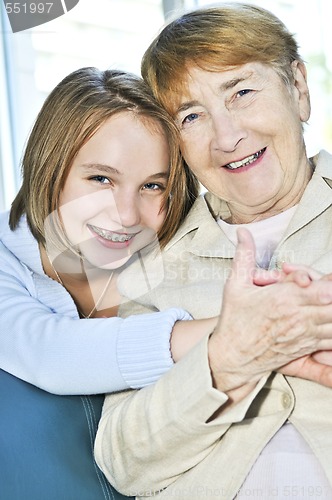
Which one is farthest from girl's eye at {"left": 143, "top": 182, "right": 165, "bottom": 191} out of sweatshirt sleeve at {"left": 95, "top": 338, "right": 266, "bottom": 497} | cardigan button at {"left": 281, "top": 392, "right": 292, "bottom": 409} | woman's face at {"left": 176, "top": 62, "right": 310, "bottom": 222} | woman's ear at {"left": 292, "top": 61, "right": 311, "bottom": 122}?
cardigan button at {"left": 281, "top": 392, "right": 292, "bottom": 409}

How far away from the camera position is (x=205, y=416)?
1.21 metres

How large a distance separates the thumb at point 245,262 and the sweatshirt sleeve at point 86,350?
25 centimetres

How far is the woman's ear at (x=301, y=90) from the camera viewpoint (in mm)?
1649

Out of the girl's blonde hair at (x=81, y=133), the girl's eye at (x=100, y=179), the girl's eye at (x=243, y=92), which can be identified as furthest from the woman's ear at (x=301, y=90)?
the girl's eye at (x=100, y=179)

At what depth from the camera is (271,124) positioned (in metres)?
1.55

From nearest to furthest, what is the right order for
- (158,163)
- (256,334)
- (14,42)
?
(256,334)
(158,163)
(14,42)

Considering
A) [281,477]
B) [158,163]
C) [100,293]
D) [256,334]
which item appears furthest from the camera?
[100,293]

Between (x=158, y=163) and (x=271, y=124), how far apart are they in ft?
0.81

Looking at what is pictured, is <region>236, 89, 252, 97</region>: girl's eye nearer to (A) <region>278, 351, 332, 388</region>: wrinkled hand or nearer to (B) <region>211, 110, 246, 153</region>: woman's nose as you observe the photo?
(B) <region>211, 110, 246, 153</region>: woman's nose

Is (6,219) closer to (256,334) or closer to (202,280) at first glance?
(202,280)

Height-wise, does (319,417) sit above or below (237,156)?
below

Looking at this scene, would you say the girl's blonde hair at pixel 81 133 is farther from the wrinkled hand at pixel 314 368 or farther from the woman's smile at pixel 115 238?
the wrinkled hand at pixel 314 368

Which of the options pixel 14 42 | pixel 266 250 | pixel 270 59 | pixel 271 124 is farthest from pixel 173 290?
pixel 14 42

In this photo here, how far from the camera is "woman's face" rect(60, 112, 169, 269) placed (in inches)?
63.9
